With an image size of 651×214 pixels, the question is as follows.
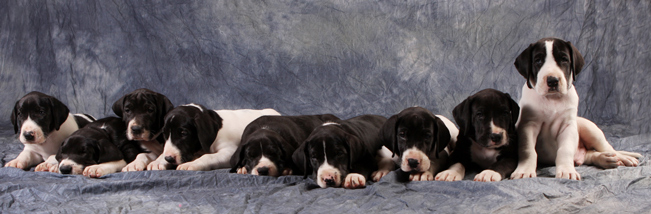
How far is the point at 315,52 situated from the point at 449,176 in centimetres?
414

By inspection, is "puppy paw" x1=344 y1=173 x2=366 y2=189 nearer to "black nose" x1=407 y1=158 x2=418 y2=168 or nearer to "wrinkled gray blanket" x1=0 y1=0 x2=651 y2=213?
"black nose" x1=407 y1=158 x2=418 y2=168

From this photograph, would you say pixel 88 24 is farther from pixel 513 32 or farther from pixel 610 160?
pixel 610 160

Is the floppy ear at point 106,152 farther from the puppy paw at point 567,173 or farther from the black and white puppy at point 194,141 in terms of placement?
the puppy paw at point 567,173

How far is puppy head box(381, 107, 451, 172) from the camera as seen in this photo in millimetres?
4797

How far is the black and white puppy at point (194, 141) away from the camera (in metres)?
5.62

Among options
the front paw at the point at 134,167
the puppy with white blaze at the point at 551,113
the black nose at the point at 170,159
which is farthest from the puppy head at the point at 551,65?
the front paw at the point at 134,167

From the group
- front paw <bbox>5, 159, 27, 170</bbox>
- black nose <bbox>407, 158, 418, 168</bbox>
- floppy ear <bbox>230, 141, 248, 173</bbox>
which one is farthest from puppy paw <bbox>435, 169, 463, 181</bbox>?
front paw <bbox>5, 159, 27, 170</bbox>

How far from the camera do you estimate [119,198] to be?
4.43 meters

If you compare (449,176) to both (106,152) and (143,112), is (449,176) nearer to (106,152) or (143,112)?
(143,112)

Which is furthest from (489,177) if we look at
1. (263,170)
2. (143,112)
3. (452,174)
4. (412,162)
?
(143,112)

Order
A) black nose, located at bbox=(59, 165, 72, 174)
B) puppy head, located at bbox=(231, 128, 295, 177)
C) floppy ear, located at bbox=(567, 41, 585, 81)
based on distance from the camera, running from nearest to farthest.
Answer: floppy ear, located at bbox=(567, 41, 585, 81) → puppy head, located at bbox=(231, 128, 295, 177) → black nose, located at bbox=(59, 165, 72, 174)

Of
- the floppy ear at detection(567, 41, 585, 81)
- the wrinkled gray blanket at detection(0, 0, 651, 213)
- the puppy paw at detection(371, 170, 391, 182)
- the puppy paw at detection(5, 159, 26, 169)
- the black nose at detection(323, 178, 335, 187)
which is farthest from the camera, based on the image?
the wrinkled gray blanket at detection(0, 0, 651, 213)

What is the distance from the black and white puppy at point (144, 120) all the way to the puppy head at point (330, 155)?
1.86 meters

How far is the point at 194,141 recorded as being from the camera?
5.81m
